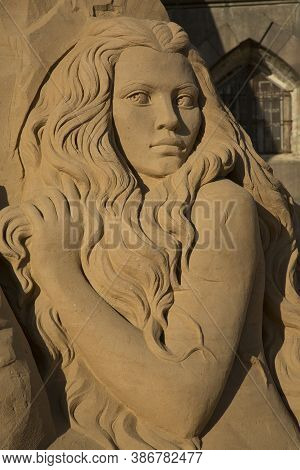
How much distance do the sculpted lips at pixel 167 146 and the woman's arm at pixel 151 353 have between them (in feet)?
1.85

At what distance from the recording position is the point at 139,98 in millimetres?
5312

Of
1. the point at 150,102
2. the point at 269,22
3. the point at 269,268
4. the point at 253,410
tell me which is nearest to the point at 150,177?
the point at 150,102

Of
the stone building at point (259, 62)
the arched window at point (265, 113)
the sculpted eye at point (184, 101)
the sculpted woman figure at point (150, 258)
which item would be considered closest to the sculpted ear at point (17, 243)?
the sculpted woman figure at point (150, 258)

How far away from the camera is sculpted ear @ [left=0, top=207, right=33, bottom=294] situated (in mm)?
4988

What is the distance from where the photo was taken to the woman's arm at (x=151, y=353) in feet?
15.9

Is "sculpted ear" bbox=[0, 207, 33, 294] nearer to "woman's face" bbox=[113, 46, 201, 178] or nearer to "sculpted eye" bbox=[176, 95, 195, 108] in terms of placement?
"woman's face" bbox=[113, 46, 201, 178]

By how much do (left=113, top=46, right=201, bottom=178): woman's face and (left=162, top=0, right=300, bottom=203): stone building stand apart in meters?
3.28

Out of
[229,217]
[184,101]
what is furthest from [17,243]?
[184,101]

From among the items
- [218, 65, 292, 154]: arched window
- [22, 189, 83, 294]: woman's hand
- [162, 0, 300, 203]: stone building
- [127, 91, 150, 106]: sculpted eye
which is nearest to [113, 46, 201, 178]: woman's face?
[127, 91, 150, 106]: sculpted eye

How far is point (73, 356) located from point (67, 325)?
0.54 feet

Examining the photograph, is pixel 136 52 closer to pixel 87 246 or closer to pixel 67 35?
pixel 67 35

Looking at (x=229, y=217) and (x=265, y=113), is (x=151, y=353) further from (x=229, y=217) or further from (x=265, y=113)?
(x=265, y=113)

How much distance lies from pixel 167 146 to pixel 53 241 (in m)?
0.81

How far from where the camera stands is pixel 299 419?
17.3 ft
